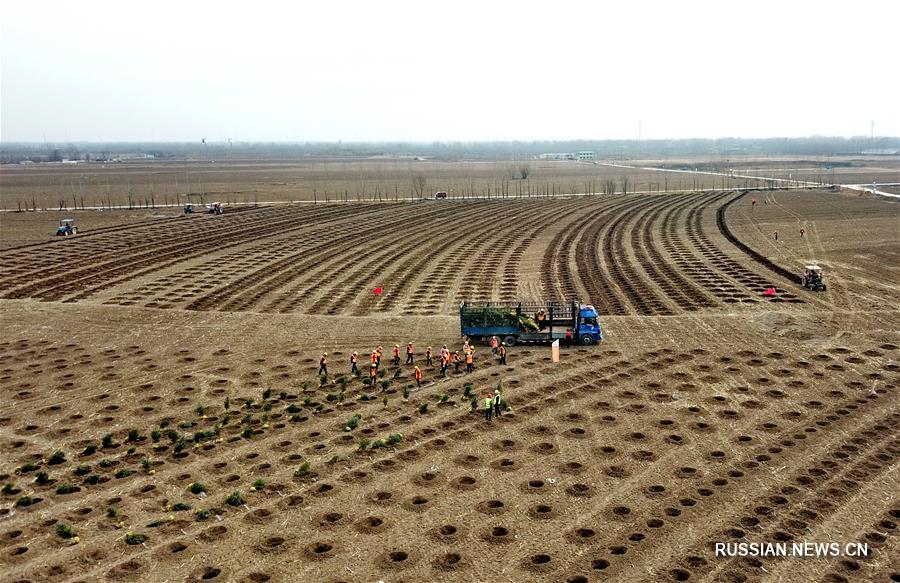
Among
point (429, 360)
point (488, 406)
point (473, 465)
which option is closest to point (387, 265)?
point (429, 360)

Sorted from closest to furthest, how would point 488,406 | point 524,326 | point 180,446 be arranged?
point 180,446, point 488,406, point 524,326

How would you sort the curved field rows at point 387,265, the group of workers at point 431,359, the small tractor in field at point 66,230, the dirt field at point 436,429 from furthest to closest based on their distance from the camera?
the small tractor in field at point 66,230 < the curved field rows at point 387,265 < the group of workers at point 431,359 < the dirt field at point 436,429

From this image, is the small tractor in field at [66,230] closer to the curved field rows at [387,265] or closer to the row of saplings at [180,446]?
the curved field rows at [387,265]

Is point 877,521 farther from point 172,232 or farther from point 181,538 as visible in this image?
point 172,232

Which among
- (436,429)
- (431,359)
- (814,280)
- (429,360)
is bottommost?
(436,429)

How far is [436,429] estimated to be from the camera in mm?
22484

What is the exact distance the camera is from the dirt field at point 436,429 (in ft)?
52.5

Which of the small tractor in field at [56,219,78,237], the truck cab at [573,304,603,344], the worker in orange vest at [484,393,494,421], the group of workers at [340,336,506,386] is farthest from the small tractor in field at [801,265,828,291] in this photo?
the small tractor in field at [56,219,78,237]

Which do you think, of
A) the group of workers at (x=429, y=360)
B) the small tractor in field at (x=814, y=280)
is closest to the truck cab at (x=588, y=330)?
the group of workers at (x=429, y=360)

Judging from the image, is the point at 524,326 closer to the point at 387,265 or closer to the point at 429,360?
the point at 429,360

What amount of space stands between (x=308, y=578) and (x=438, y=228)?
173ft

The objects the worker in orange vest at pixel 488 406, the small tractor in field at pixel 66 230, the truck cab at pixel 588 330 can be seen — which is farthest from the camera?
the small tractor in field at pixel 66 230

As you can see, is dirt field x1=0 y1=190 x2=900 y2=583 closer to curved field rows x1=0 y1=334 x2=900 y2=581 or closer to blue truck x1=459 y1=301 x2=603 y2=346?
curved field rows x1=0 y1=334 x2=900 y2=581

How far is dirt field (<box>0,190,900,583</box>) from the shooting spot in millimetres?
16000
